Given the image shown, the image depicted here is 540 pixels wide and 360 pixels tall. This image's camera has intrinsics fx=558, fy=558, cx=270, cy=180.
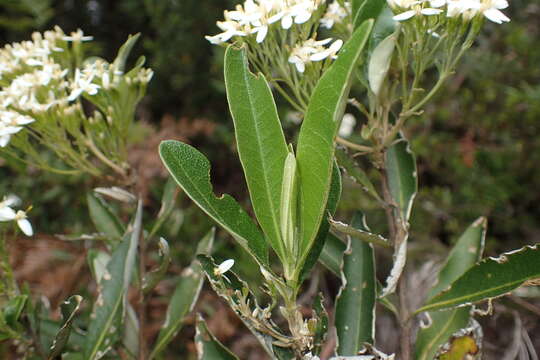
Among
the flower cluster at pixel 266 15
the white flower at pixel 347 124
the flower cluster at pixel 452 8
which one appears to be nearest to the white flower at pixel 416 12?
the flower cluster at pixel 452 8

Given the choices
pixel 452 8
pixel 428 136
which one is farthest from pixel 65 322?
pixel 428 136

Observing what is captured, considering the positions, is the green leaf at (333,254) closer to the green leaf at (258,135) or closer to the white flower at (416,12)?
the green leaf at (258,135)

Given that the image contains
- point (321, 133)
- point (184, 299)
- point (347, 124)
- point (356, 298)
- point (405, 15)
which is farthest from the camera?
point (347, 124)

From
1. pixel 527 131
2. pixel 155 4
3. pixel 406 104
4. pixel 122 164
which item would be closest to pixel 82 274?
pixel 122 164

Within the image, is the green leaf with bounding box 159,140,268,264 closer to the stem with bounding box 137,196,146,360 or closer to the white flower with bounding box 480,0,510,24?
the stem with bounding box 137,196,146,360

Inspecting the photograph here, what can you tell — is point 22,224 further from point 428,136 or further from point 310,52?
point 428,136

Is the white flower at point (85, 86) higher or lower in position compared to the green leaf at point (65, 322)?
higher

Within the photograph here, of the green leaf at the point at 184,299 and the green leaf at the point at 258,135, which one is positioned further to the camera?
the green leaf at the point at 184,299
